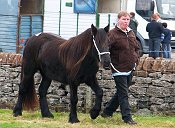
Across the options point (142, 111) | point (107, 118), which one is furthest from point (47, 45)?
point (142, 111)

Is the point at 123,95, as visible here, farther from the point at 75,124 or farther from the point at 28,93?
the point at 28,93

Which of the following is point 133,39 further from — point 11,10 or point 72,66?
point 11,10

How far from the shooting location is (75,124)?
10.7 meters

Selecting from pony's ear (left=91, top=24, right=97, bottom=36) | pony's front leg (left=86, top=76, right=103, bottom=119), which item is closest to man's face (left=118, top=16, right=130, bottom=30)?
pony's ear (left=91, top=24, right=97, bottom=36)

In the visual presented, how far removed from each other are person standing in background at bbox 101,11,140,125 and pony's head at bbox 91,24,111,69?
0.30 meters

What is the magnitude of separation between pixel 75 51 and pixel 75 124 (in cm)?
132

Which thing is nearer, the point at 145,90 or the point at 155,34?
the point at 145,90

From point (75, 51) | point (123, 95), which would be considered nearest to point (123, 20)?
point (75, 51)

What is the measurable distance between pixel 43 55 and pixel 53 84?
82.9 inches

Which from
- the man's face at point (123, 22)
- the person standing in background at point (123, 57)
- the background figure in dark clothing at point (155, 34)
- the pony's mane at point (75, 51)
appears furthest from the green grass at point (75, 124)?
the background figure in dark clothing at point (155, 34)

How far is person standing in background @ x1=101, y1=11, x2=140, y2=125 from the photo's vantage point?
35.0ft

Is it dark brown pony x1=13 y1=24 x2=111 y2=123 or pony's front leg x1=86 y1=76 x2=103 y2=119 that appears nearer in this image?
dark brown pony x1=13 y1=24 x2=111 y2=123

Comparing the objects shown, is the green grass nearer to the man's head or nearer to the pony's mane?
the pony's mane

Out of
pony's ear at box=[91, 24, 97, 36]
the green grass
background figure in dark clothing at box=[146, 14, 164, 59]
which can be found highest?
pony's ear at box=[91, 24, 97, 36]
